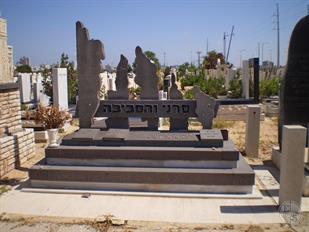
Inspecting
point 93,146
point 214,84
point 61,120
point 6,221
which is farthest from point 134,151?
point 214,84

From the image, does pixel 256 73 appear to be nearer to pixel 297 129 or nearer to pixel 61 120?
pixel 61 120

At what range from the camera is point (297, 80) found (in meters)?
7.84

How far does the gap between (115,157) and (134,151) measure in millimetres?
440

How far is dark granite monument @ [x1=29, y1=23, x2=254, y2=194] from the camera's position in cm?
665

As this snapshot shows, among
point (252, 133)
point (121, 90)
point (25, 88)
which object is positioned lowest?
point (252, 133)

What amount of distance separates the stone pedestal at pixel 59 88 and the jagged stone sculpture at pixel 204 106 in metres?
9.49

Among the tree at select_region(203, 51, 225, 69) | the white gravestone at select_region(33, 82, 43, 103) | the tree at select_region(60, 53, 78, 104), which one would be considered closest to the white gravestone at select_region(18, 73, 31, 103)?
the white gravestone at select_region(33, 82, 43, 103)

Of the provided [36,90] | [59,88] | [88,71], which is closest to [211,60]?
[36,90]

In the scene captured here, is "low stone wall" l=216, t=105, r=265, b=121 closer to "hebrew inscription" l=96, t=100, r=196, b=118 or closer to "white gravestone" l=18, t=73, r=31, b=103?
"hebrew inscription" l=96, t=100, r=196, b=118

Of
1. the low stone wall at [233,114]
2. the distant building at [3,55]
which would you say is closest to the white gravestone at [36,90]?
the low stone wall at [233,114]

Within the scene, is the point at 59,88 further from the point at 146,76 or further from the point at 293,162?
the point at 293,162

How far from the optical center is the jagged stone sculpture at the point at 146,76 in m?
7.87

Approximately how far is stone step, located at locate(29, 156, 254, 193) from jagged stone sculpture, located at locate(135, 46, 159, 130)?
6.51 feet

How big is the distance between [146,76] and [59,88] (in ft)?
29.3
